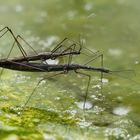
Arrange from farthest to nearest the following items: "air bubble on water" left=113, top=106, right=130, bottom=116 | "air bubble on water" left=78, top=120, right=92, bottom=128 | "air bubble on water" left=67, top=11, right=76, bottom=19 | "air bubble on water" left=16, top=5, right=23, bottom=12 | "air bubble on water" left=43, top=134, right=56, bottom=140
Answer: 1. "air bubble on water" left=16, top=5, right=23, bottom=12
2. "air bubble on water" left=67, top=11, right=76, bottom=19
3. "air bubble on water" left=113, top=106, right=130, bottom=116
4. "air bubble on water" left=78, top=120, right=92, bottom=128
5. "air bubble on water" left=43, top=134, right=56, bottom=140

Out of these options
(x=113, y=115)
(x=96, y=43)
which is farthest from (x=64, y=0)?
(x=113, y=115)

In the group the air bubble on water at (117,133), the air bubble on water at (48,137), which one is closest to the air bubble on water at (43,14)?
the air bubble on water at (117,133)

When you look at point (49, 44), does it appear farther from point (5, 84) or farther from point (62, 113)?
point (62, 113)

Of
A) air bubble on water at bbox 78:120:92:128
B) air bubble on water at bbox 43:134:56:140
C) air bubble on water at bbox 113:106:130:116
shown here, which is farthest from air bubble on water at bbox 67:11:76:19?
air bubble on water at bbox 43:134:56:140

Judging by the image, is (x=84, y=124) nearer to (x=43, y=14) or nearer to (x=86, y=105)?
(x=86, y=105)

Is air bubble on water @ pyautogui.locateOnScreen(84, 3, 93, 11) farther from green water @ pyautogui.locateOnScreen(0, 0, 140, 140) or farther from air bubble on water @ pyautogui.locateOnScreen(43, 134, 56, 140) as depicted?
air bubble on water @ pyautogui.locateOnScreen(43, 134, 56, 140)
